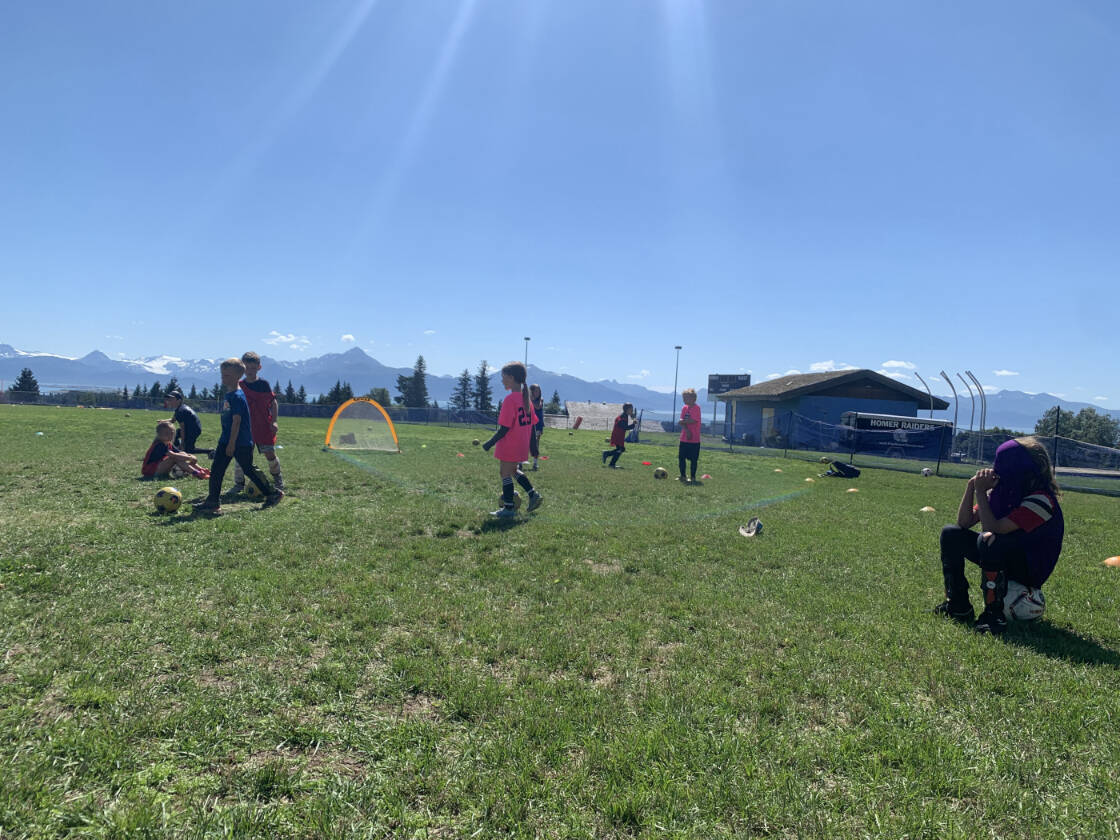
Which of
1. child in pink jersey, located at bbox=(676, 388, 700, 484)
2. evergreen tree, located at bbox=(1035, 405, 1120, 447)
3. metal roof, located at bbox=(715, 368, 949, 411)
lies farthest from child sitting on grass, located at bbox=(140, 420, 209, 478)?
evergreen tree, located at bbox=(1035, 405, 1120, 447)

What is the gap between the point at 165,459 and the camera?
10.3m

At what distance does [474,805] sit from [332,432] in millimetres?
17695

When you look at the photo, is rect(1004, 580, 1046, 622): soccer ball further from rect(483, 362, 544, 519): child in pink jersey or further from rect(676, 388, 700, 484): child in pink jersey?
rect(676, 388, 700, 484): child in pink jersey

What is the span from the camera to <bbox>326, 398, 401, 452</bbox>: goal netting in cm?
1812

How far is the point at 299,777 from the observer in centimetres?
254

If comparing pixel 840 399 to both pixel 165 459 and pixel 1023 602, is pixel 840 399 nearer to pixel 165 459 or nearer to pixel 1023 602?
pixel 1023 602

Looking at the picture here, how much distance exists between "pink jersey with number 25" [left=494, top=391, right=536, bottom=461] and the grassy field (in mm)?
1845

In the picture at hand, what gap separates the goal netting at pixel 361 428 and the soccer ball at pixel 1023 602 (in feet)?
52.8

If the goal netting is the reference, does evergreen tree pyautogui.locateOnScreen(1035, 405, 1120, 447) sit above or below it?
above

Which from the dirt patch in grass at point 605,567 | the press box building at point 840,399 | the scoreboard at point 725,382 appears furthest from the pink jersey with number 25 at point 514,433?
the scoreboard at point 725,382

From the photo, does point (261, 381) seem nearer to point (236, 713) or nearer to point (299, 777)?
point (236, 713)

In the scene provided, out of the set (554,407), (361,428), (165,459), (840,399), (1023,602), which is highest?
(840,399)

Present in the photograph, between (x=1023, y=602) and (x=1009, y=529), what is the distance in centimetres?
63

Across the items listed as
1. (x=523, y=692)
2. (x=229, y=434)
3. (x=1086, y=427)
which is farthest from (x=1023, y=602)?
(x=1086, y=427)
